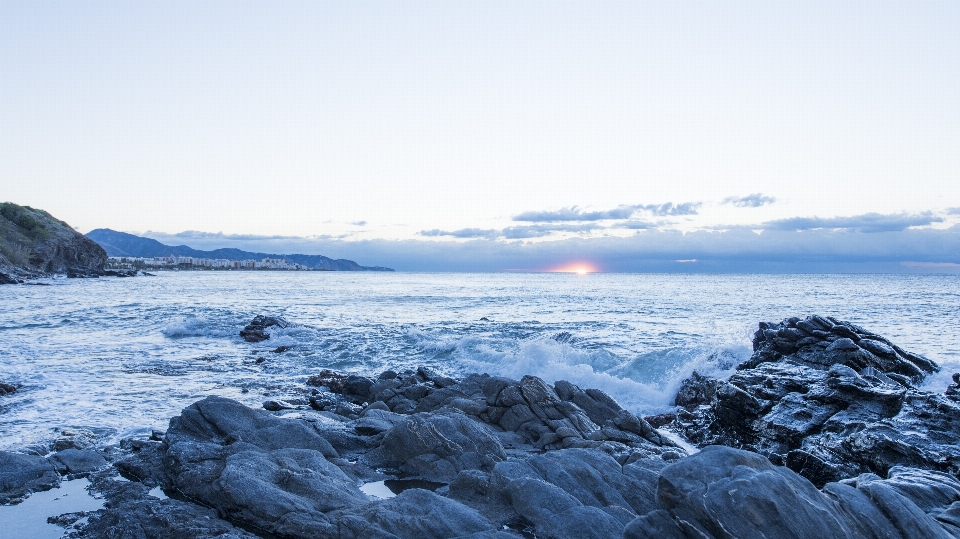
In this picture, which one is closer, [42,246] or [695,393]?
[695,393]

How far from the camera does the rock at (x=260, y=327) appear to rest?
31.8 meters

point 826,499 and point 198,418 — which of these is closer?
point 826,499

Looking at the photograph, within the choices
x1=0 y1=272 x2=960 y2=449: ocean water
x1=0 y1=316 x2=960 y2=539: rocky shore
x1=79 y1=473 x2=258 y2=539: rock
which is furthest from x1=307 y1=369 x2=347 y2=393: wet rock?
x1=79 y1=473 x2=258 y2=539: rock

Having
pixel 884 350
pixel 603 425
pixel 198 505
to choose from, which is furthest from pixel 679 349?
pixel 198 505

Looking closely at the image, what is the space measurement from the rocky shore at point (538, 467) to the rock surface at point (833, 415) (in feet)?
0.13

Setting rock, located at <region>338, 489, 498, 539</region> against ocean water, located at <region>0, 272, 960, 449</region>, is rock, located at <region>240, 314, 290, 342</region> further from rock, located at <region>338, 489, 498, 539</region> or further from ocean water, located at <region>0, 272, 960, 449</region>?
rock, located at <region>338, 489, 498, 539</region>

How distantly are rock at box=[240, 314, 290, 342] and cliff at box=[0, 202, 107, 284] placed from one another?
84063mm

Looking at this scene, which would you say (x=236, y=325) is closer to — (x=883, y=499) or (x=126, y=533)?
(x=126, y=533)

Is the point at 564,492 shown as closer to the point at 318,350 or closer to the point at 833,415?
the point at 833,415

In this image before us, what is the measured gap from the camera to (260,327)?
34250 millimetres

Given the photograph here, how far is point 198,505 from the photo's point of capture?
8172 mm

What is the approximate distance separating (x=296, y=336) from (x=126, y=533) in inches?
1021

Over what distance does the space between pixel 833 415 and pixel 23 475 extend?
598 inches

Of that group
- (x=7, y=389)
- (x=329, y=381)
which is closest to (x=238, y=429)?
(x=329, y=381)
